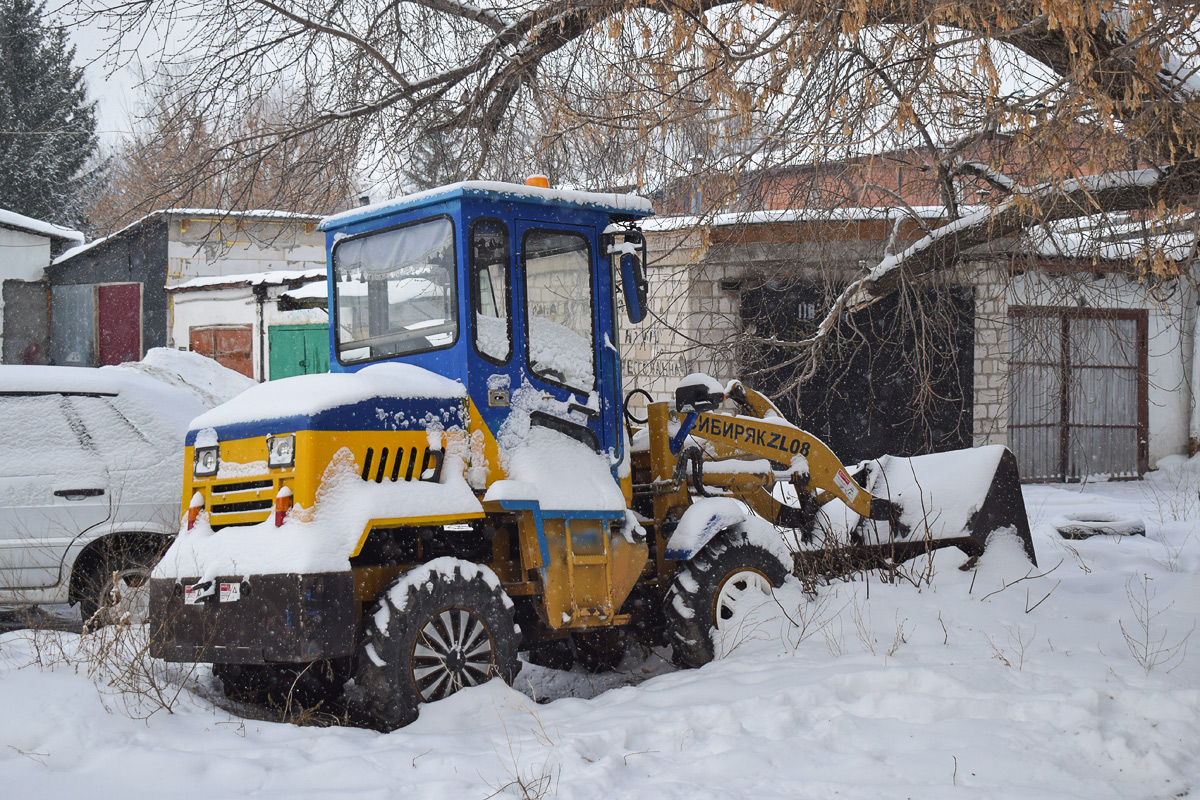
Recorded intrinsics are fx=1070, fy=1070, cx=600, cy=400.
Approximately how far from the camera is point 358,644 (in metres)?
4.79

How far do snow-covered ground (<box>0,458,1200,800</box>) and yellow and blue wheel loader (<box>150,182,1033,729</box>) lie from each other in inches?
11.8

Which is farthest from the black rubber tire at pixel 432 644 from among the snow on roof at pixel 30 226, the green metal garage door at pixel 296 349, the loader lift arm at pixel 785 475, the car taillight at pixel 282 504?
the snow on roof at pixel 30 226

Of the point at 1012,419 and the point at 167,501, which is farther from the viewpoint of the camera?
the point at 1012,419

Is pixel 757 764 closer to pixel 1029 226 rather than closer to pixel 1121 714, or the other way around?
pixel 1121 714

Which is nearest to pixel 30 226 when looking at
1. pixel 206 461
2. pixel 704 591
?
pixel 206 461

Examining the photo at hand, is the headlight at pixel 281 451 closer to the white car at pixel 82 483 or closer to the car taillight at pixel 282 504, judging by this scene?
the car taillight at pixel 282 504

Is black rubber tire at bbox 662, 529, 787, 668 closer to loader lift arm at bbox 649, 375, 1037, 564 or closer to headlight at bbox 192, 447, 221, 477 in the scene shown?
loader lift arm at bbox 649, 375, 1037, 564

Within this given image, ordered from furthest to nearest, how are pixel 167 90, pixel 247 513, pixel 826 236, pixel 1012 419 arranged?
pixel 1012 419, pixel 826 236, pixel 167 90, pixel 247 513

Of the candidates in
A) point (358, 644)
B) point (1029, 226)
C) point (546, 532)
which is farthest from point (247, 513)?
point (1029, 226)

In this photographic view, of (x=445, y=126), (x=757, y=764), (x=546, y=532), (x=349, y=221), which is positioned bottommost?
(x=757, y=764)

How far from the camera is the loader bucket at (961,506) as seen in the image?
7.36 m

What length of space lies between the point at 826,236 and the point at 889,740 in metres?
5.83

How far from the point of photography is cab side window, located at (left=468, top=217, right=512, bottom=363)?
17.5 ft

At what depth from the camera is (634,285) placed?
5723 mm
